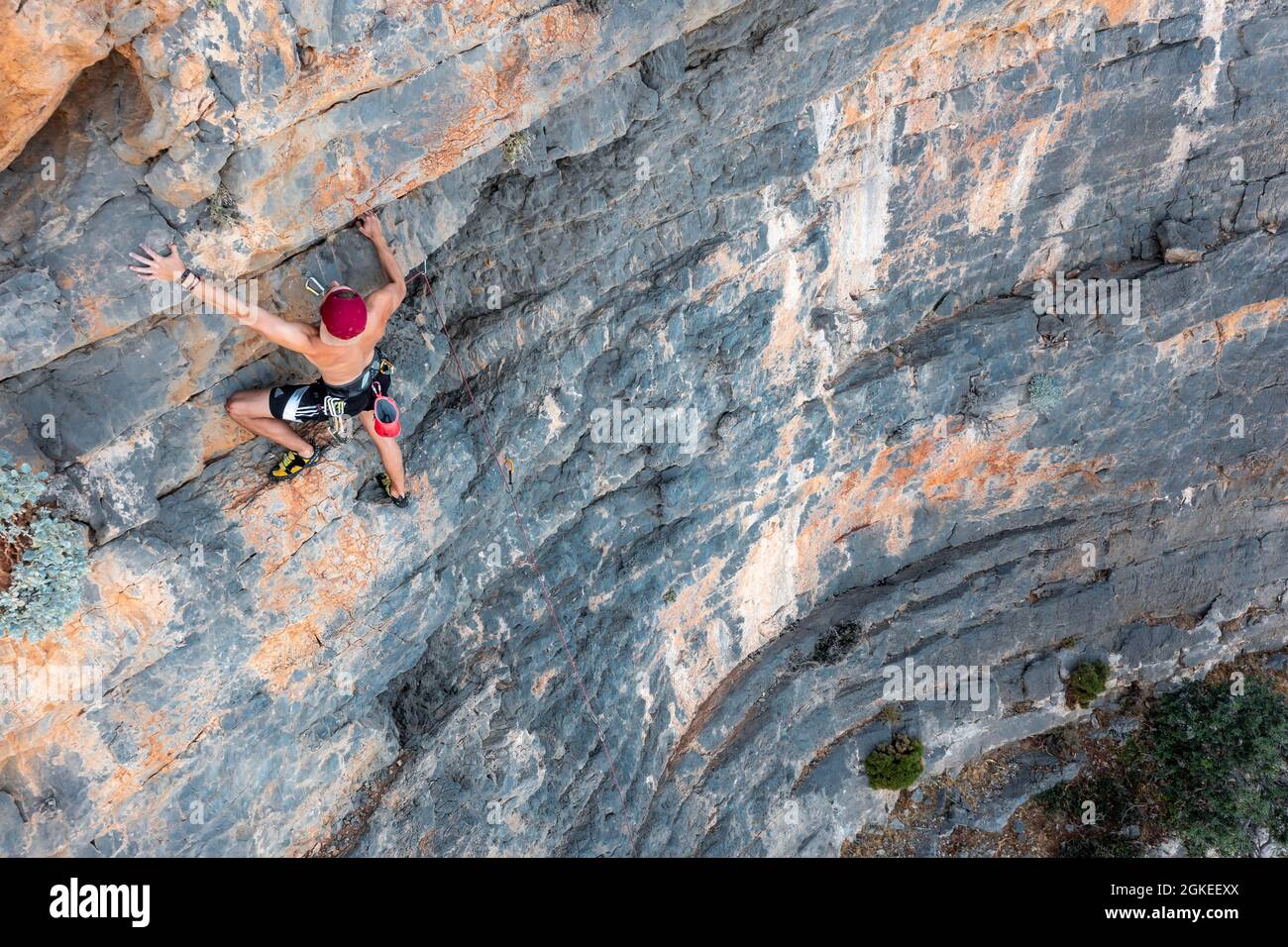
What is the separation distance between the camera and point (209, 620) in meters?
6.88

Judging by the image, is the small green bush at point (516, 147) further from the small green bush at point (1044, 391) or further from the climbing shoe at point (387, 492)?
the small green bush at point (1044, 391)

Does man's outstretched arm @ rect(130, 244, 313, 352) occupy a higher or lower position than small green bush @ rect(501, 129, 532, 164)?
lower

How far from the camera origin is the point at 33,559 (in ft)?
18.7

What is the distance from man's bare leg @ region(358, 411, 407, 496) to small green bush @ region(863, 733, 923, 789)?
7.93m

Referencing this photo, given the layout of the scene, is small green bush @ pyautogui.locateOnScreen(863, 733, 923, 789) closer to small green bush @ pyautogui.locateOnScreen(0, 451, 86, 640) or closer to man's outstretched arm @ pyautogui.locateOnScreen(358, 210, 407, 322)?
man's outstretched arm @ pyautogui.locateOnScreen(358, 210, 407, 322)

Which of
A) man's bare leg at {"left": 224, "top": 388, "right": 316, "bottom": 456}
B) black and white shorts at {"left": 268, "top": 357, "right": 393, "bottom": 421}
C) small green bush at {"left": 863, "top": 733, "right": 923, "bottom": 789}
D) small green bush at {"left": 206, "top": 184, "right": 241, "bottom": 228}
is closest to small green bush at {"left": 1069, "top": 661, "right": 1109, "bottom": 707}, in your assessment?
small green bush at {"left": 863, "top": 733, "right": 923, "bottom": 789}

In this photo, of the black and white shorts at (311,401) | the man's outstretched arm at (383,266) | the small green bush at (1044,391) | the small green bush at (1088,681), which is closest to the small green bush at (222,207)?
the man's outstretched arm at (383,266)

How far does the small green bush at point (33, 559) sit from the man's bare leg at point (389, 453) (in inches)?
80.6

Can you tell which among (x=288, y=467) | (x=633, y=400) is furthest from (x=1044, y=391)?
(x=288, y=467)

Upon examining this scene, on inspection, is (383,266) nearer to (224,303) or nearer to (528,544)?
(224,303)

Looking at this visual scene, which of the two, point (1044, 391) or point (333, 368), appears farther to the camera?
point (1044, 391)

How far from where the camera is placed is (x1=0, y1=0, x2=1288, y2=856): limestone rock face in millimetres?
5734

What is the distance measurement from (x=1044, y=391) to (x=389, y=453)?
7761 mm

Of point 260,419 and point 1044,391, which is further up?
point 1044,391
